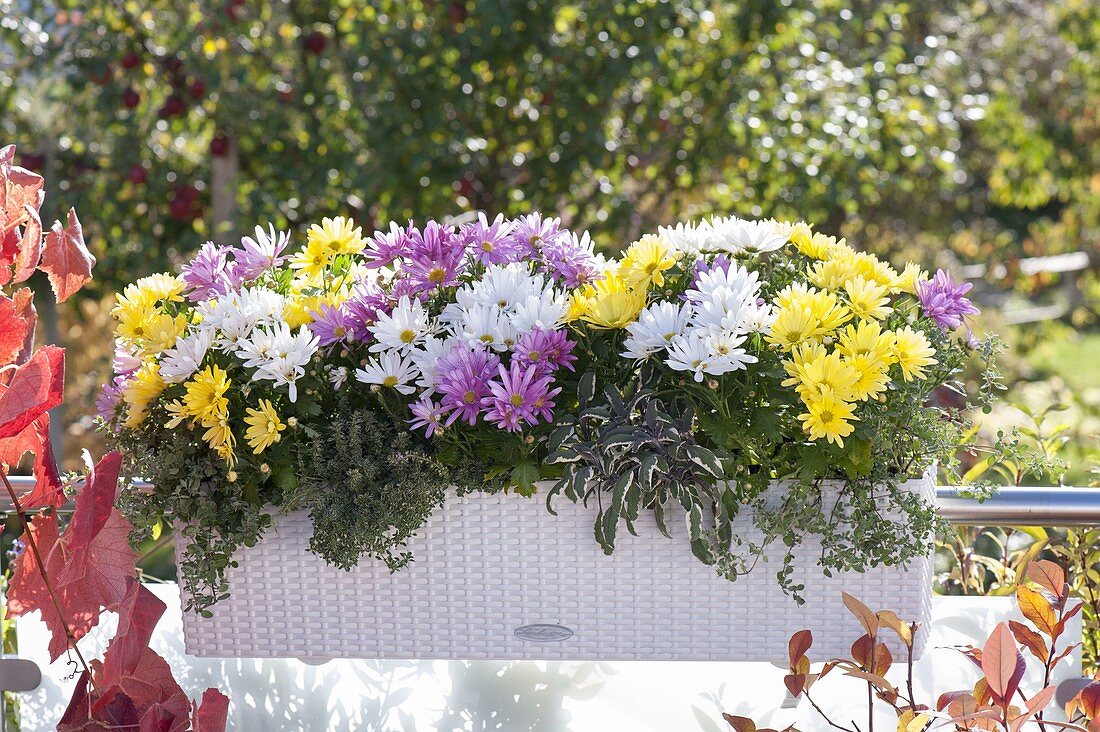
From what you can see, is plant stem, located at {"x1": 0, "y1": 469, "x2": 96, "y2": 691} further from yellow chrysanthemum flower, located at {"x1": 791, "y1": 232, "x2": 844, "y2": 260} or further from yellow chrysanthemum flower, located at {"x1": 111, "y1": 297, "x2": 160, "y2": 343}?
yellow chrysanthemum flower, located at {"x1": 791, "y1": 232, "x2": 844, "y2": 260}

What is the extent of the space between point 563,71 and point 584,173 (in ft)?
0.97

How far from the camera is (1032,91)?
4535 mm

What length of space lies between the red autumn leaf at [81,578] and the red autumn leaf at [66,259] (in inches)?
5.6

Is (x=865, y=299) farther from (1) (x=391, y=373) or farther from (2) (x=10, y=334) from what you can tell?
(2) (x=10, y=334)

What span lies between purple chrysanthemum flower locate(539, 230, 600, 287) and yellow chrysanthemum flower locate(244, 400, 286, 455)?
29 centimetres

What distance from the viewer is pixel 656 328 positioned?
923 millimetres

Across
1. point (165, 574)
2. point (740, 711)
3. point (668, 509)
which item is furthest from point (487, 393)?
point (165, 574)

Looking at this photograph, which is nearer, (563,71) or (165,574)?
(563,71)

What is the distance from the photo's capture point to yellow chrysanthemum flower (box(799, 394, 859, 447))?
88 cm

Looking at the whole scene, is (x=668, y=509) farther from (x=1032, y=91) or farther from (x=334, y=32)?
(x=1032, y=91)

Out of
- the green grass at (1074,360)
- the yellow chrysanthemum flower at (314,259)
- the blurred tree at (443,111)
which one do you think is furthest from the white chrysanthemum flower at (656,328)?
the green grass at (1074,360)

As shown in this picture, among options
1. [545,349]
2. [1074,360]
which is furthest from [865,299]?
[1074,360]

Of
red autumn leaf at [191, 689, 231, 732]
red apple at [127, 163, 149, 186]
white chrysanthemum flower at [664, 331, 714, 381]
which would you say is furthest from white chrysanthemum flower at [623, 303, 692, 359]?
red apple at [127, 163, 149, 186]

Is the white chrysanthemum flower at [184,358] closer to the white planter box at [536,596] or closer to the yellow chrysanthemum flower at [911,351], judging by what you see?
the white planter box at [536,596]
